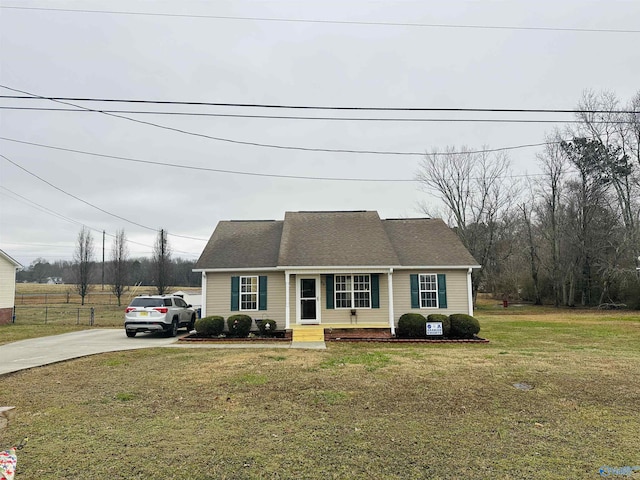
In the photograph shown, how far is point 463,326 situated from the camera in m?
15.1

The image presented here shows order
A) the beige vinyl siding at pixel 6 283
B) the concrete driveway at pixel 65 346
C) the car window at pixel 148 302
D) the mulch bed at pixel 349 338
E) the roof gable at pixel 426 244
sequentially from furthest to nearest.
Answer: the beige vinyl siding at pixel 6 283 → the roof gable at pixel 426 244 → the car window at pixel 148 302 → the mulch bed at pixel 349 338 → the concrete driveway at pixel 65 346

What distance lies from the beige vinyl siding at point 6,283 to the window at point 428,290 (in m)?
22.0

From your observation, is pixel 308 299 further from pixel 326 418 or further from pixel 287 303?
pixel 326 418

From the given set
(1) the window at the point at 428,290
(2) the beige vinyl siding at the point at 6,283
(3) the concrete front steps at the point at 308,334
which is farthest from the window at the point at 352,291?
(2) the beige vinyl siding at the point at 6,283

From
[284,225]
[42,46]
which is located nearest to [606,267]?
[284,225]

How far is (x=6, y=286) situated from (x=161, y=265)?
1377 cm

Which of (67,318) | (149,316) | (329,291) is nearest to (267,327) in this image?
(329,291)

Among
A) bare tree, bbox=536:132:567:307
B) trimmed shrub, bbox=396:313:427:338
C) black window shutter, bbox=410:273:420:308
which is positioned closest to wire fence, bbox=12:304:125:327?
trimmed shrub, bbox=396:313:427:338

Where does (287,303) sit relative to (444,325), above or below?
above

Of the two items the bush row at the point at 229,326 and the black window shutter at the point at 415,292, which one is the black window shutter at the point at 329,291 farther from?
the black window shutter at the point at 415,292

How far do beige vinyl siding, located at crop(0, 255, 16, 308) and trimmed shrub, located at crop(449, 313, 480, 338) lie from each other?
913 inches

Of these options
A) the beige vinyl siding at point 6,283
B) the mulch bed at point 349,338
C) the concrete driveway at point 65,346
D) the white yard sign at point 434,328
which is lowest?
the mulch bed at point 349,338

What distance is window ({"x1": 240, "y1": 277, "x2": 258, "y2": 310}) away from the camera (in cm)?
1664

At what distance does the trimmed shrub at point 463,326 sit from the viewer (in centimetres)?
1506
